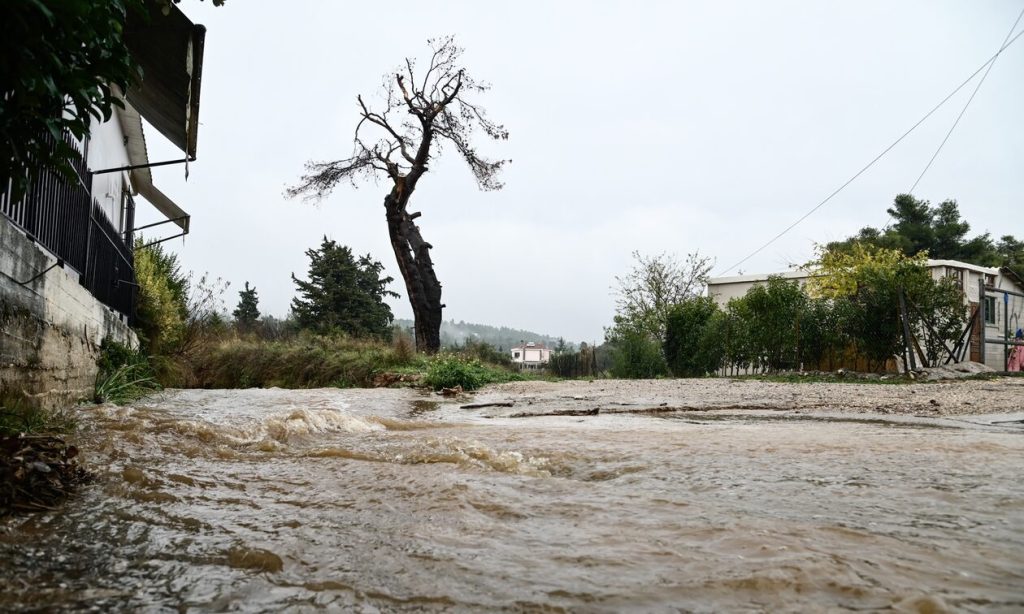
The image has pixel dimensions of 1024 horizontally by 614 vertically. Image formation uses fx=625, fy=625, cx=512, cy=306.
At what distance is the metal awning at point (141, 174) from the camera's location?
499 inches

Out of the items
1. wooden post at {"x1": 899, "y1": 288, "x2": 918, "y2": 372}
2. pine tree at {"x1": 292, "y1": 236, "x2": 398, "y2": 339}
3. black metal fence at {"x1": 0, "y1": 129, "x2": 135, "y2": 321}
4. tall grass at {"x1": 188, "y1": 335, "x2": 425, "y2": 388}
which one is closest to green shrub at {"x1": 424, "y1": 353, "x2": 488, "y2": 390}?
tall grass at {"x1": 188, "y1": 335, "x2": 425, "y2": 388}

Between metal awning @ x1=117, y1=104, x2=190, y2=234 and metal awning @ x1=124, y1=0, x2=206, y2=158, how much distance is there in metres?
3.40

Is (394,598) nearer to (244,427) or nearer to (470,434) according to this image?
(470,434)

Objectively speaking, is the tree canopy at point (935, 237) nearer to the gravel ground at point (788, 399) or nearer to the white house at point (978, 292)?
the white house at point (978, 292)

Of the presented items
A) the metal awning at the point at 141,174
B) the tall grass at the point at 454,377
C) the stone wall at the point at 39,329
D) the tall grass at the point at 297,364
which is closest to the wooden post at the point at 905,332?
the tall grass at the point at 454,377

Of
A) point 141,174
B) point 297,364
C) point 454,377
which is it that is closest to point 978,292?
point 454,377

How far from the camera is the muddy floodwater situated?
4.90 ft

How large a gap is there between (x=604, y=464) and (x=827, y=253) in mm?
16974

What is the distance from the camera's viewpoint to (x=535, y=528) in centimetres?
208

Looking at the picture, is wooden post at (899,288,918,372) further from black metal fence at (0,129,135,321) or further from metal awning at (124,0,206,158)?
black metal fence at (0,129,135,321)

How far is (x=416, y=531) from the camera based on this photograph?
205 cm

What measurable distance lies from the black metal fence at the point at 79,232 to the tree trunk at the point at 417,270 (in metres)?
8.66

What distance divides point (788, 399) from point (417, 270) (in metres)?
12.7

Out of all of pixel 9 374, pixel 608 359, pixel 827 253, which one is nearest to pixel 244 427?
pixel 9 374
